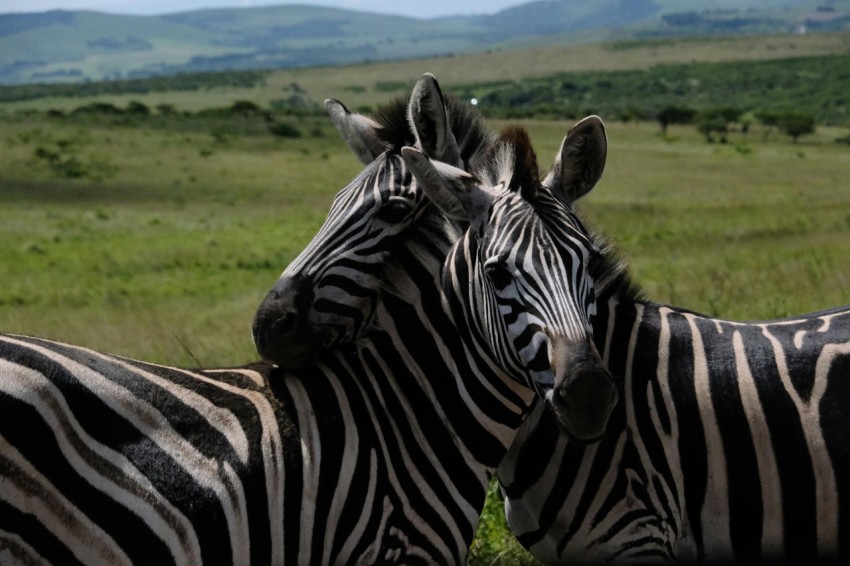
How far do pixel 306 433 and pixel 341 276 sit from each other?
0.89m

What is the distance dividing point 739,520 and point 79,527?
283 cm

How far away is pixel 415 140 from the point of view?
4.86 meters

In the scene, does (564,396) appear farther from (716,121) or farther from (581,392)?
(716,121)

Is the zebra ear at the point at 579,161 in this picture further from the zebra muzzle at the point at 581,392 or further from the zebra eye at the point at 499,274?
the zebra muzzle at the point at 581,392

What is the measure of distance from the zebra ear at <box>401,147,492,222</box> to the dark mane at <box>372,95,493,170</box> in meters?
0.83

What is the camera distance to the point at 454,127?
5.01 m

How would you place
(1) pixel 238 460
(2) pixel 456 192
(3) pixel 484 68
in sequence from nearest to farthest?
1. (1) pixel 238 460
2. (2) pixel 456 192
3. (3) pixel 484 68

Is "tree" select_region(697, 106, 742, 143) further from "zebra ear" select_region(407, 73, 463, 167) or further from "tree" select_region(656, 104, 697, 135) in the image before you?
"zebra ear" select_region(407, 73, 463, 167)

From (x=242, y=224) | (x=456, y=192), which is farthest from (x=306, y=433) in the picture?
(x=242, y=224)

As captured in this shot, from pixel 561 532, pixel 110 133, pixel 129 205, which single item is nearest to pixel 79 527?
pixel 561 532

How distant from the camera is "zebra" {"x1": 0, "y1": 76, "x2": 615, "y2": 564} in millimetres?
3250

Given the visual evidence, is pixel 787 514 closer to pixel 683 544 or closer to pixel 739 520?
pixel 739 520

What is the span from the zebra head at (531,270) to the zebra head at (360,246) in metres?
0.41

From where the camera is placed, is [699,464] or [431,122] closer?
[699,464]
